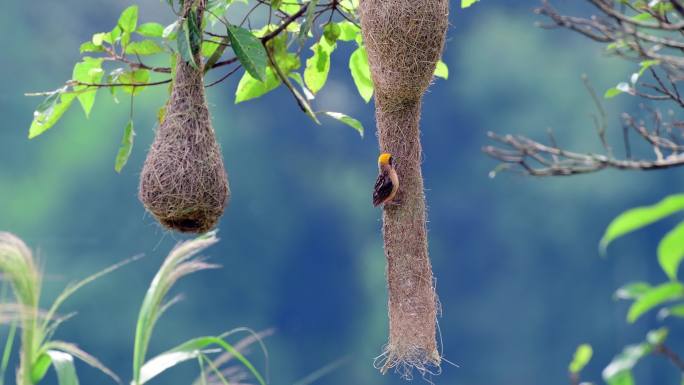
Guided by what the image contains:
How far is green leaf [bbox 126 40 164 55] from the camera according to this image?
7.27 ft

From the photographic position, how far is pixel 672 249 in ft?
1.90

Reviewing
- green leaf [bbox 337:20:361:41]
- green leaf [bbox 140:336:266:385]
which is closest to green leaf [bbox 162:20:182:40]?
green leaf [bbox 337:20:361:41]

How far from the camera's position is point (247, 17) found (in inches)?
88.7

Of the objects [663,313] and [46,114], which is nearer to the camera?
[663,313]

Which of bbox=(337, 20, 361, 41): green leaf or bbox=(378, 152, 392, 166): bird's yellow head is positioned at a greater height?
bbox=(337, 20, 361, 41): green leaf

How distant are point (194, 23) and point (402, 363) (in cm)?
104

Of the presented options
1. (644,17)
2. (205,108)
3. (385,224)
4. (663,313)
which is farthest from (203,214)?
(663,313)

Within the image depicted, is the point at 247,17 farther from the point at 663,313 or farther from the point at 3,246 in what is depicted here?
the point at 663,313

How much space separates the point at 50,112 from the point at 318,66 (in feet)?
2.50

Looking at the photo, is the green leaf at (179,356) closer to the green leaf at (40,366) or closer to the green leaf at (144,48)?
the green leaf at (40,366)

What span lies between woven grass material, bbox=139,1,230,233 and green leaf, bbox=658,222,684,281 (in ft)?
5.20

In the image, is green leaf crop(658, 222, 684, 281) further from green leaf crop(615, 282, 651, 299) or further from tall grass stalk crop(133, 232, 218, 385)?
tall grass stalk crop(133, 232, 218, 385)

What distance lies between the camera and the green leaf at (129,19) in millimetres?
→ 2182

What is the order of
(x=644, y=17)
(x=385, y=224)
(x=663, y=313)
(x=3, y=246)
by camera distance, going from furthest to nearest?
(x=385, y=224) < (x=644, y=17) < (x=3, y=246) < (x=663, y=313)
